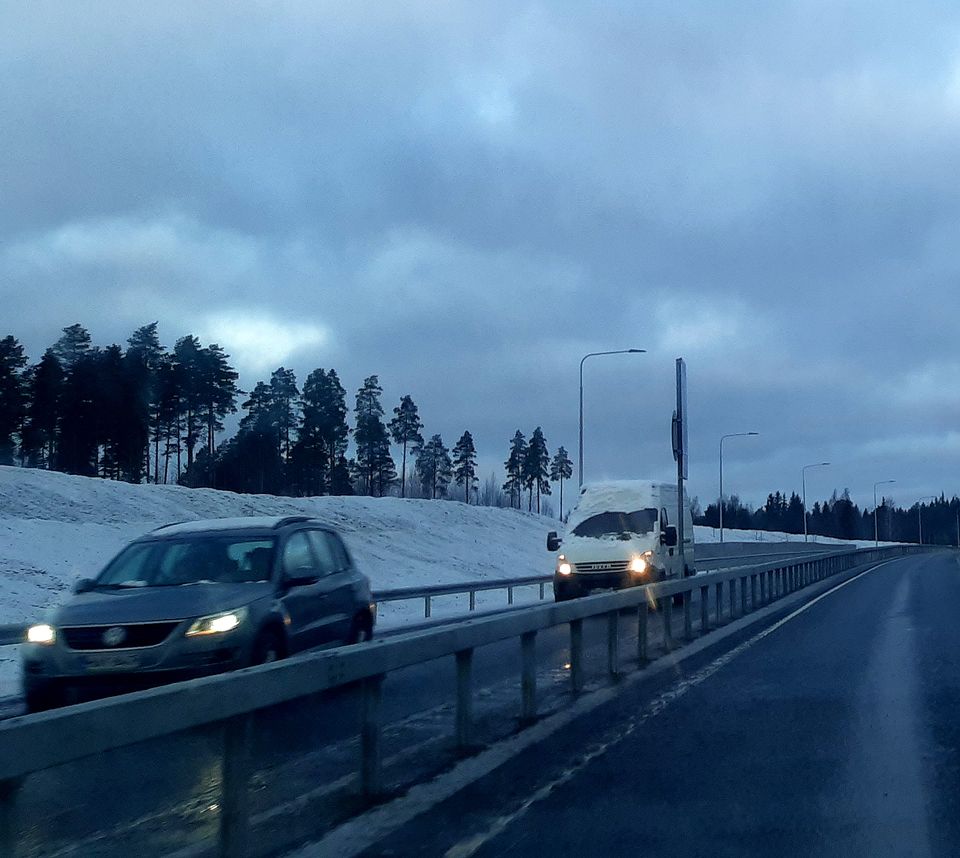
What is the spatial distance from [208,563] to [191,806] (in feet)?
19.7

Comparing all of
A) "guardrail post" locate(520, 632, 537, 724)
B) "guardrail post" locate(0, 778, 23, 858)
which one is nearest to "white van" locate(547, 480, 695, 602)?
"guardrail post" locate(520, 632, 537, 724)

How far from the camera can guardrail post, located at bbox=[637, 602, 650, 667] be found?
14.3 metres

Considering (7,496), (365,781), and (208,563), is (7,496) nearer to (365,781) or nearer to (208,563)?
(208,563)

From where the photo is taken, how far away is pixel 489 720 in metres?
9.51

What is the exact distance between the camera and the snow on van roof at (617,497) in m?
27.6

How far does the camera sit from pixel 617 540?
26547 mm

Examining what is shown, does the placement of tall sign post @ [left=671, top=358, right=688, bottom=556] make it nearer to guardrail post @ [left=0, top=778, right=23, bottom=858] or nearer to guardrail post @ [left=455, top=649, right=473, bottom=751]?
guardrail post @ [left=455, top=649, right=473, bottom=751]

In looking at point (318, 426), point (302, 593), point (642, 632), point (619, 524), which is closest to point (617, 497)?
point (619, 524)

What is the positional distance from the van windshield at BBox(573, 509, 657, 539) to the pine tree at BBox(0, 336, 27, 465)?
140ft

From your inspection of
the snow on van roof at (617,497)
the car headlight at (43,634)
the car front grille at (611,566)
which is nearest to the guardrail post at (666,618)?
the car headlight at (43,634)

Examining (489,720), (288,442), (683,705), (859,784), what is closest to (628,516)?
(683,705)

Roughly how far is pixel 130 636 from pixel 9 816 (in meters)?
5.47

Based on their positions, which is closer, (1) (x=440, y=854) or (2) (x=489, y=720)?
(1) (x=440, y=854)

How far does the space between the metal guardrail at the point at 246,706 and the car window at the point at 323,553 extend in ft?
8.48
